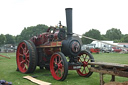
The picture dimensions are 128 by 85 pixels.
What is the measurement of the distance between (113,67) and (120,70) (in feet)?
0.69

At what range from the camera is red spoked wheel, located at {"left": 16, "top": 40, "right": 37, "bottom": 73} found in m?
6.66

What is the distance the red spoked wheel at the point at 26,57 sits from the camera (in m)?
6.66

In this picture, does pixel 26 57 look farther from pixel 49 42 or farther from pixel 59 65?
pixel 59 65

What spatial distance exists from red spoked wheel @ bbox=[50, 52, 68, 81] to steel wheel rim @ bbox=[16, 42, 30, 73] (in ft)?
5.01

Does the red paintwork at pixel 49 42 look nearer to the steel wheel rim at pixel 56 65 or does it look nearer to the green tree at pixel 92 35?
the steel wheel rim at pixel 56 65

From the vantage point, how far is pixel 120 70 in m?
4.33

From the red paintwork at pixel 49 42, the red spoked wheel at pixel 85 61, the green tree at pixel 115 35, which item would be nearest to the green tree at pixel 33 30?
the green tree at pixel 115 35

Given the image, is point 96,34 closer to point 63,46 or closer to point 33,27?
point 33,27

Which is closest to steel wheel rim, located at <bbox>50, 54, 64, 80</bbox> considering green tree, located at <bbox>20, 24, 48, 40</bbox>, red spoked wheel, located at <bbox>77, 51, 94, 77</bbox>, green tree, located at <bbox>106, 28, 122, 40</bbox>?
red spoked wheel, located at <bbox>77, 51, 94, 77</bbox>

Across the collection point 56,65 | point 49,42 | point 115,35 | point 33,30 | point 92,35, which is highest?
point 33,30

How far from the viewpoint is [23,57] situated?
7219mm

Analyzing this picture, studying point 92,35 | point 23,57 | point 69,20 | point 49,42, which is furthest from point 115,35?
point 69,20

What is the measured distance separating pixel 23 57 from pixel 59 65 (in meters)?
2.42

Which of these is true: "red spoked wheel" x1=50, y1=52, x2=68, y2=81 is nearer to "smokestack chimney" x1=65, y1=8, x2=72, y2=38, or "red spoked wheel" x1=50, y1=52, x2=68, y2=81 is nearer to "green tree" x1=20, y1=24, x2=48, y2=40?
"smokestack chimney" x1=65, y1=8, x2=72, y2=38
